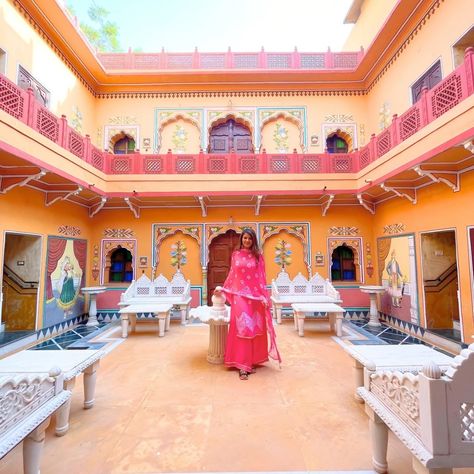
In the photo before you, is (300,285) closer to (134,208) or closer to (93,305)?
(134,208)

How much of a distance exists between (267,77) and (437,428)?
10.3 m

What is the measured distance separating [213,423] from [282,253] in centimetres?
654

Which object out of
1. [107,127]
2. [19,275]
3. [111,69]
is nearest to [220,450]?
[19,275]

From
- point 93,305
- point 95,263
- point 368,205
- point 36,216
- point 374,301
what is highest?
point 368,205

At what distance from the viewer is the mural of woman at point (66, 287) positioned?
7.29 metres

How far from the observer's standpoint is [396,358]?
2.94 m

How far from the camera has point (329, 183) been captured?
826 centimetres

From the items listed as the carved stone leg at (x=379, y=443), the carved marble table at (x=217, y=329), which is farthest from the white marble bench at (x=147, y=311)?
the carved stone leg at (x=379, y=443)

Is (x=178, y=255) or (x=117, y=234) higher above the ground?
(x=117, y=234)

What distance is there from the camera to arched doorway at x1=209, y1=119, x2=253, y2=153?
1005 cm

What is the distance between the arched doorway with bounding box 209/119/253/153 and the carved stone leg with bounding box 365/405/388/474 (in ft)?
30.0

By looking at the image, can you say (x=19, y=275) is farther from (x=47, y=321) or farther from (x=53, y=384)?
(x=53, y=384)

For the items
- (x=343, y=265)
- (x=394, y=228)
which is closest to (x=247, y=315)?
(x=394, y=228)

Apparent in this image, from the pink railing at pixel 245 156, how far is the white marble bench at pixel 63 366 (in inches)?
170
